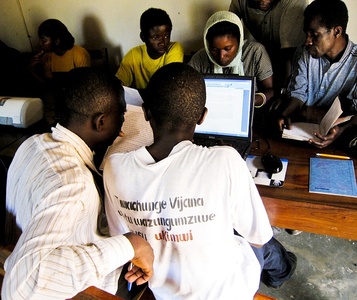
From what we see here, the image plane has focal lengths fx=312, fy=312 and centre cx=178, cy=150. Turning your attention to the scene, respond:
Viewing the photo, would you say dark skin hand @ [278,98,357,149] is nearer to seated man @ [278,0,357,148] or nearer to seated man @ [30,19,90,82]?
seated man @ [278,0,357,148]

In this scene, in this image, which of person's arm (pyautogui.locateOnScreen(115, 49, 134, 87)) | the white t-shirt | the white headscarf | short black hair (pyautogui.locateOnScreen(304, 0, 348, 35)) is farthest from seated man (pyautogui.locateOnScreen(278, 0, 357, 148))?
person's arm (pyautogui.locateOnScreen(115, 49, 134, 87))

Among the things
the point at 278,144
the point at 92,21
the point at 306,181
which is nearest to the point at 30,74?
the point at 92,21

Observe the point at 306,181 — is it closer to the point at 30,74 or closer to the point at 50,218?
the point at 50,218

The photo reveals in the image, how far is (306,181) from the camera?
3.68 ft

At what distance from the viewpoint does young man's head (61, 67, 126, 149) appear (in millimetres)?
893

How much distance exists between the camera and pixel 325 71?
5.20ft

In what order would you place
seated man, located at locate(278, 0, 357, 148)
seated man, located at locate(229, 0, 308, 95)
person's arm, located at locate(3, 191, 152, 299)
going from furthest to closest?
seated man, located at locate(229, 0, 308, 95)
seated man, located at locate(278, 0, 357, 148)
person's arm, located at locate(3, 191, 152, 299)

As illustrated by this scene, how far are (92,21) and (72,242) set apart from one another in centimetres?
253

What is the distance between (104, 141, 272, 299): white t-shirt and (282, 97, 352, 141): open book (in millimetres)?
608

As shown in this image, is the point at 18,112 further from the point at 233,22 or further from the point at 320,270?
the point at 320,270

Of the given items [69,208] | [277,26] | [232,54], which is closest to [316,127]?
[232,54]

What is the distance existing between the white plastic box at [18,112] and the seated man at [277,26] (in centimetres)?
141

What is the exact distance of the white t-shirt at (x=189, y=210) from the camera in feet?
2.40

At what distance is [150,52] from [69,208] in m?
1.67
